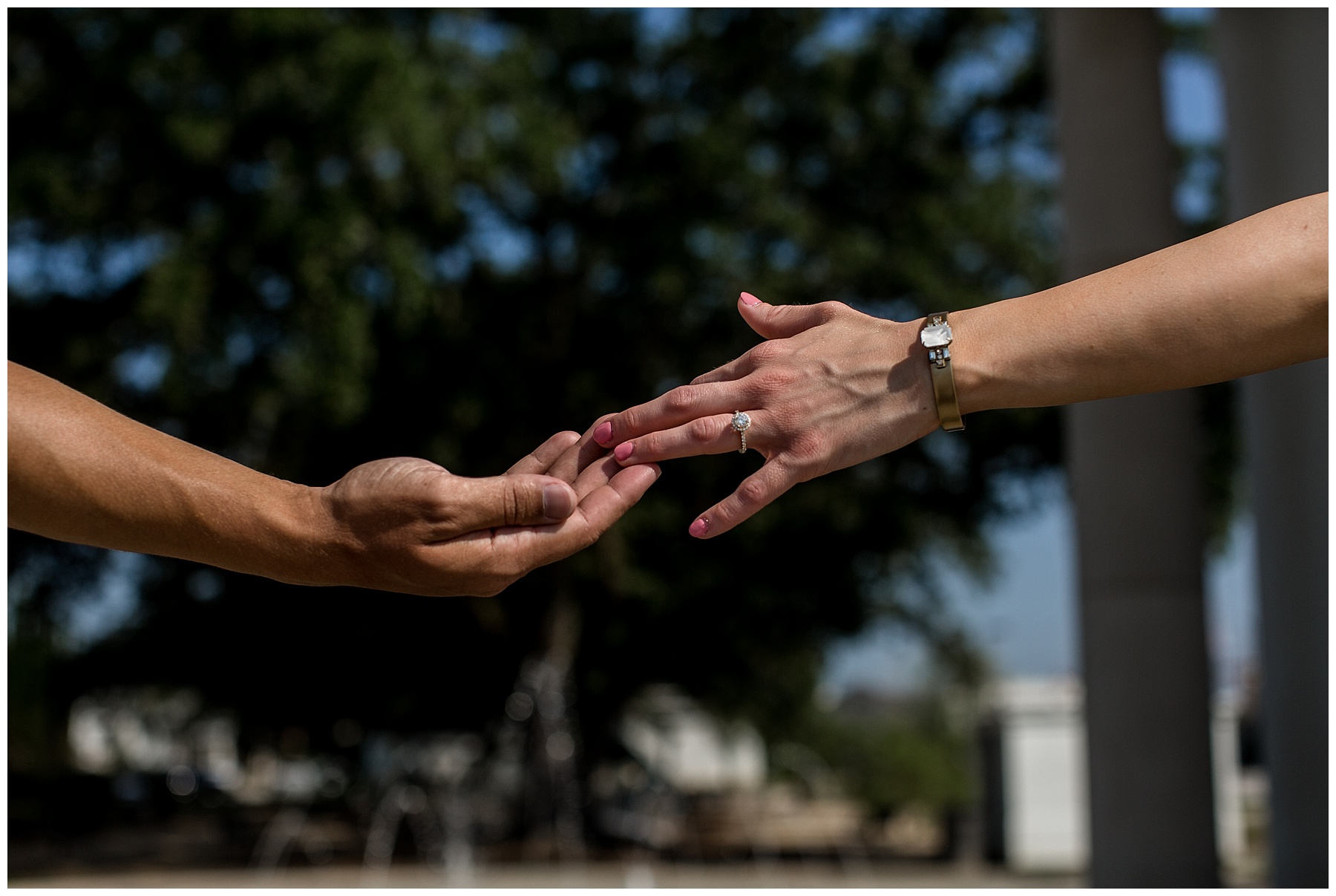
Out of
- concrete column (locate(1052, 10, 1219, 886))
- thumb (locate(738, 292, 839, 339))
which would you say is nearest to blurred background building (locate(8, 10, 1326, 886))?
concrete column (locate(1052, 10, 1219, 886))

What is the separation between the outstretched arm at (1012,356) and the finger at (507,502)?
0.80ft

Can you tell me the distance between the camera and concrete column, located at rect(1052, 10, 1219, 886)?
300 inches

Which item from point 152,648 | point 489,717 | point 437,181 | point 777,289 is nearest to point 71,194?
point 437,181

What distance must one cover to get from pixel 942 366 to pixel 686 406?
0.53 metres

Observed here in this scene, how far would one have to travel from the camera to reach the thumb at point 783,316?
2871mm

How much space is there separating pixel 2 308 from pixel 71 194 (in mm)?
8818

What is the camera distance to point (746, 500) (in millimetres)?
2691

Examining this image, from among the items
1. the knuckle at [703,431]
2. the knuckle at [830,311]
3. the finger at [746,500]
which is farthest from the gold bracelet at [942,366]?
the knuckle at [703,431]

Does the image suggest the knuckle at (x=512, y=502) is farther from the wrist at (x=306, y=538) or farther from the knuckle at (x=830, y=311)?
the knuckle at (x=830, y=311)

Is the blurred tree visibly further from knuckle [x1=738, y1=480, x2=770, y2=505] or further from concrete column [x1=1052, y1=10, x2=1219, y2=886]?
knuckle [x1=738, y1=480, x2=770, y2=505]

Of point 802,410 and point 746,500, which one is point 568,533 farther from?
point 802,410

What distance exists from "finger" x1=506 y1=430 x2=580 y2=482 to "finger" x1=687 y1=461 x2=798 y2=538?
0.38 meters

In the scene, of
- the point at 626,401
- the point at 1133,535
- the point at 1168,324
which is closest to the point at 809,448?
the point at 1168,324

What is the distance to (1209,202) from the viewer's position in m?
14.8
